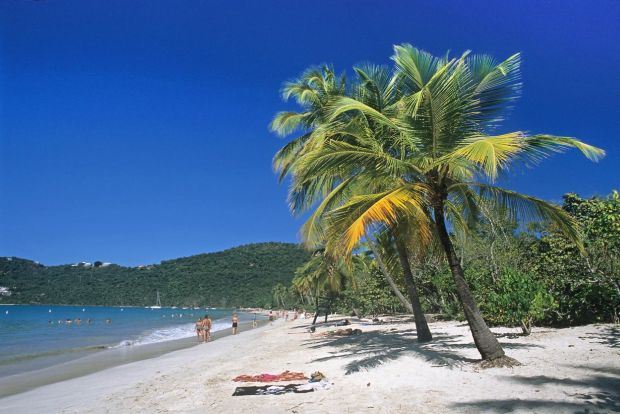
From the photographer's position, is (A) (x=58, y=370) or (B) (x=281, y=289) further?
(B) (x=281, y=289)

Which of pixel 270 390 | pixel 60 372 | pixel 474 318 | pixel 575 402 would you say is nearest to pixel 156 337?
pixel 60 372

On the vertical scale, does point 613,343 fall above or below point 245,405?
above

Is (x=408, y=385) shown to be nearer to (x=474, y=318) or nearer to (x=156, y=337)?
(x=474, y=318)

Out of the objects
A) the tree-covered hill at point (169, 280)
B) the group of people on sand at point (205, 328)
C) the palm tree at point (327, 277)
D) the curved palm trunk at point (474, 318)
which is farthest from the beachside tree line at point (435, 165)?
the tree-covered hill at point (169, 280)

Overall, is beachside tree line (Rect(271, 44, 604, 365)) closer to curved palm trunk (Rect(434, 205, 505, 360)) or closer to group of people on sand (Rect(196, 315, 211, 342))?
curved palm trunk (Rect(434, 205, 505, 360))

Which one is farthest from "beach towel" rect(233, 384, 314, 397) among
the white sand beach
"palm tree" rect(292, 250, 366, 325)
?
"palm tree" rect(292, 250, 366, 325)

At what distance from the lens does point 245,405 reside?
650 cm

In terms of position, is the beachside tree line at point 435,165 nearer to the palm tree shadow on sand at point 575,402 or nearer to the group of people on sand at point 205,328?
the palm tree shadow on sand at point 575,402

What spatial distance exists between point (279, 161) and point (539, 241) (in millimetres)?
9791

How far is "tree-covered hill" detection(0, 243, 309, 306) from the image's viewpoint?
140 m

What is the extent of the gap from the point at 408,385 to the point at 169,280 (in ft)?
527

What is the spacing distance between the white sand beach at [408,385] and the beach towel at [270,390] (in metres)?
0.21

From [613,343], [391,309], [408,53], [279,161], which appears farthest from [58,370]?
[391,309]

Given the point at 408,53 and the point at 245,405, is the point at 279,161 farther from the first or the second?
the point at 245,405
